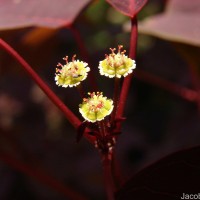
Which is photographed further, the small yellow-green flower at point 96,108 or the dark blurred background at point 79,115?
the dark blurred background at point 79,115

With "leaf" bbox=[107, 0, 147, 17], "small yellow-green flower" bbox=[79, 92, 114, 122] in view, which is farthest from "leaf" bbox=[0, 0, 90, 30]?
"small yellow-green flower" bbox=[79, 92, 114, 122]

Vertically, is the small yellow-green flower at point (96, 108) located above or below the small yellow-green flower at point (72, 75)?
below

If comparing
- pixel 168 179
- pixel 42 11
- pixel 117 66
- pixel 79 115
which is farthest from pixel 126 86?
pixel 79 115

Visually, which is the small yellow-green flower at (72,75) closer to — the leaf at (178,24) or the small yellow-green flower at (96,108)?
the small yellow-green flower at (96,108)

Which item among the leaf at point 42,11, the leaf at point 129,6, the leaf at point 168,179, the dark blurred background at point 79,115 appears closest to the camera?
the leaf at point 168,179

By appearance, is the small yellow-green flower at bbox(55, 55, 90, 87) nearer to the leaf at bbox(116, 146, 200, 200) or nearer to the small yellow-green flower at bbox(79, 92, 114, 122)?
the small yellow-green flower at bbox(79, 92, 114, 122)

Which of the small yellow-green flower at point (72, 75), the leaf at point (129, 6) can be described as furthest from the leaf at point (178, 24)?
the small yellow-green flower at point (72, 75)
